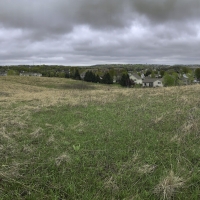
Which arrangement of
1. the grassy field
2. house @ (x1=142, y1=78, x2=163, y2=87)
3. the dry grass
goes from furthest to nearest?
house @ (x1=142, y1=78, x2=163, y2=87), the grassy field, the dry grass

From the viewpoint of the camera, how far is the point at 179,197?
9.64 ft

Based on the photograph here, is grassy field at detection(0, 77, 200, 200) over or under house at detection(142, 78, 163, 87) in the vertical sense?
over

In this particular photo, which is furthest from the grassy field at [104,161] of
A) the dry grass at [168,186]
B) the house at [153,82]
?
the house at [153,82]

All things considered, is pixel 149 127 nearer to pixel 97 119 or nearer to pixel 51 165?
pixel 97 119

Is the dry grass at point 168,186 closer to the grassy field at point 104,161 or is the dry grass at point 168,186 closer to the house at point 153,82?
the grassy field at point 104,161

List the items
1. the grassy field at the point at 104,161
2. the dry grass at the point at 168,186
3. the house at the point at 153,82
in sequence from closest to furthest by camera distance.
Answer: the dry grass at the point at 168,186 < the grassy field at the point at 104,161 < the house at the point at 153,82

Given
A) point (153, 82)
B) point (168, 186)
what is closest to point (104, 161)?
point (168, 186)

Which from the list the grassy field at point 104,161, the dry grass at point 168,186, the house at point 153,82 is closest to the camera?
the dry grass at point 168,186

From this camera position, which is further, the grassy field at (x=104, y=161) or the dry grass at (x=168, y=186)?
the grassy field at (x=104, y=161)

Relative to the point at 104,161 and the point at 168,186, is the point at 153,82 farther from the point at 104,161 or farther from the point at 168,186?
the point at 168,186

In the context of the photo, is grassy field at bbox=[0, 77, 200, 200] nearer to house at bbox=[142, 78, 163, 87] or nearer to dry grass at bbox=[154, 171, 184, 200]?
dry grass at bbox=[154, 171, 184, 200]

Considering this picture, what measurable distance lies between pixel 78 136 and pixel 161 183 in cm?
314

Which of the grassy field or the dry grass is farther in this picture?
the grassy field

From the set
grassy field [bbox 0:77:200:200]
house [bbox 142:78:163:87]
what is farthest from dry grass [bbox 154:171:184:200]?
house [bbox 142:78:163:87]
